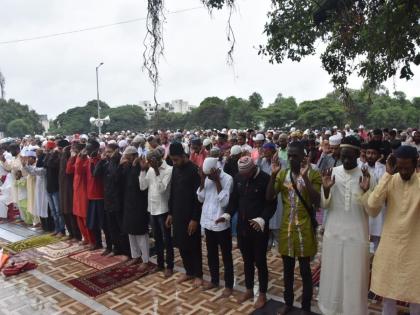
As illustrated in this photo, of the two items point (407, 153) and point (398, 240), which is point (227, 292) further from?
point (407, 153)

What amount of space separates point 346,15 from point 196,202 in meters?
2.60

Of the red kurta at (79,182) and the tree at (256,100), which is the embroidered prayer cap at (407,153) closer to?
the red kurta at (79,182)

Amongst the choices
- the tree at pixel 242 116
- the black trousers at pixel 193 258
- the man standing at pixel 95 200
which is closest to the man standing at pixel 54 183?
the man standing at pixel 95 200

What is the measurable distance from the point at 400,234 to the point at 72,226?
5527 mm

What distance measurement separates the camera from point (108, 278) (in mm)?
5094

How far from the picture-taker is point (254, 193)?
13.0 feet

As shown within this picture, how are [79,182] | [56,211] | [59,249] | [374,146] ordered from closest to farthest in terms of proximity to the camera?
1. [374,146]
2. [79,182]
3. [59,249]
4. [56,211]

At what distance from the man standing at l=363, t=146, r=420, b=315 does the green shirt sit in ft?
1.93

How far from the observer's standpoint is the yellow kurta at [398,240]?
291 cm

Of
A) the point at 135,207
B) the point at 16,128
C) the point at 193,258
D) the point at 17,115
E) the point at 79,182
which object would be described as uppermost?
the point at 17,115

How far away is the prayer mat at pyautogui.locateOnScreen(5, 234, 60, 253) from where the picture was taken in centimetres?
647

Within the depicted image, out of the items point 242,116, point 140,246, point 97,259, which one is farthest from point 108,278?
point 242,116

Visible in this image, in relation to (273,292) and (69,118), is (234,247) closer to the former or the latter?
(273,292)

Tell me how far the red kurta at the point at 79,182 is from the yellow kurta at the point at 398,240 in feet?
14.9
